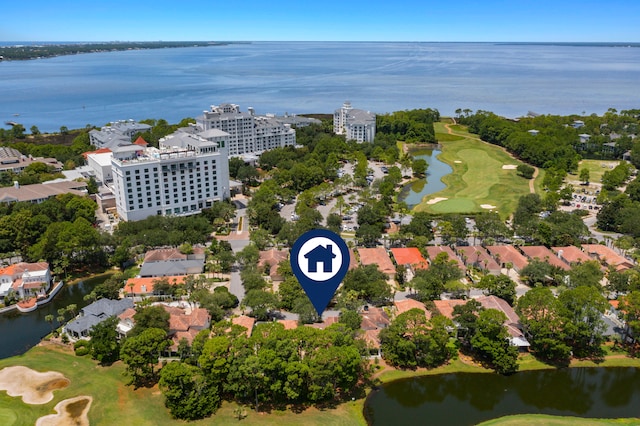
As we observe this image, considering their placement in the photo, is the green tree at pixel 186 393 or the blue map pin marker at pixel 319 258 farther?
the green tree at pixel 186 393

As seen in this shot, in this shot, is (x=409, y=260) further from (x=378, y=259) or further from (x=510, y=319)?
(x=510, y=319)

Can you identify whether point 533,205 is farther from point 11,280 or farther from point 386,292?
point 11,280

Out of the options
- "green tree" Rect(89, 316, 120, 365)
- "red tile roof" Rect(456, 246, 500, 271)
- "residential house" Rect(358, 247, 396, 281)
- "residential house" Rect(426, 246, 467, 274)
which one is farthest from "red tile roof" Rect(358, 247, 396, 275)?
"green tree" Rect(89, 316, 120, 365)

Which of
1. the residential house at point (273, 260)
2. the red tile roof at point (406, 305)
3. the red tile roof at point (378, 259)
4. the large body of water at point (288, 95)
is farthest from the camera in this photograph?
the large body of water at point (288, 95)

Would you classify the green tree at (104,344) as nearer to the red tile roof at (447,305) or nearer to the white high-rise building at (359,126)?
the red tile roof at (447,305)

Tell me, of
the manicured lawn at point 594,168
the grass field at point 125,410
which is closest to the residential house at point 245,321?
the grass field at point 125,410

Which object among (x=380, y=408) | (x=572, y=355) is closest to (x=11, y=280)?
(x=380, y=408)

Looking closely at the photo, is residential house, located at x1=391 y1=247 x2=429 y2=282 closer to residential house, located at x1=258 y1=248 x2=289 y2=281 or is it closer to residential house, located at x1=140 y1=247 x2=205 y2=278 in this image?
residential house, located at x1=258 y1=248 x2=289 y2=281
